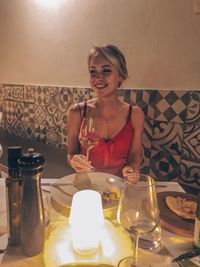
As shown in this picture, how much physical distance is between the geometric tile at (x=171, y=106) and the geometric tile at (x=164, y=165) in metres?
0.24

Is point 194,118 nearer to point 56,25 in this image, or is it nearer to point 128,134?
point 128,134

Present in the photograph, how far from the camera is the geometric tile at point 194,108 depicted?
4.67 ft

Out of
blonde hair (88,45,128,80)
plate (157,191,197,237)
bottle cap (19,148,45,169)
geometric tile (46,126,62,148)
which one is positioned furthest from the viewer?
geometric tile (46,126,62,148)

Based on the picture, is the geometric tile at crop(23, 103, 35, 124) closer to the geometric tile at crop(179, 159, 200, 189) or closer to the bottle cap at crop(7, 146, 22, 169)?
the geometric tile at crop(179, 159, 200, 189)

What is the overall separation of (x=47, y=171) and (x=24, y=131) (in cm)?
74

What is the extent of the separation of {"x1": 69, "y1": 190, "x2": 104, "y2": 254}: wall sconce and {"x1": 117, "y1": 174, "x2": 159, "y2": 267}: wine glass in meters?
0.06

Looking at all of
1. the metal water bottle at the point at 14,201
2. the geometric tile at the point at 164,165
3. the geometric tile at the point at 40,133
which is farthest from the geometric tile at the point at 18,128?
the metal water bottle at the point at 14,201

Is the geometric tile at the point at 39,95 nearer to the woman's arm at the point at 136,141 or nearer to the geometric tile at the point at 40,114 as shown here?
the geometric tile at the point at 40,114

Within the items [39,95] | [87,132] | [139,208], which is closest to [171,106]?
[87,132]

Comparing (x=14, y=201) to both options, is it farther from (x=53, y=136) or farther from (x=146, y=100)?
(x=53, y=136)

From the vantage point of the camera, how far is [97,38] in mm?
1840

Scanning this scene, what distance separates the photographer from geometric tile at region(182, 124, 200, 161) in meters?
1.45

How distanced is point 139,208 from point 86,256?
169 millimetres

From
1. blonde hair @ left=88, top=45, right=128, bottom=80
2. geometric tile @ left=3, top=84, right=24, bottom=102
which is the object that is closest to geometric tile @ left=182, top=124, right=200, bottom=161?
blonde hair @ left=88, top=45, right=128, bottom=80
